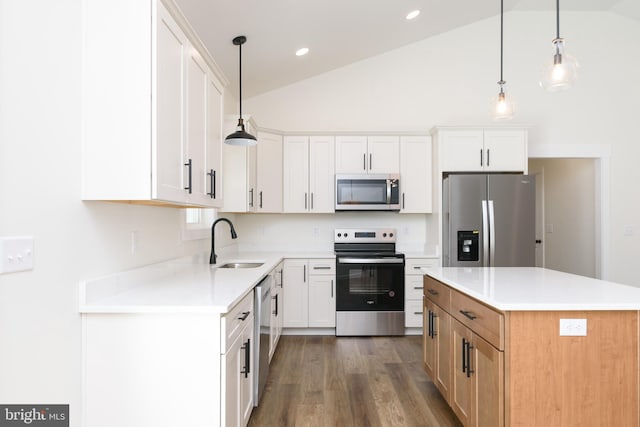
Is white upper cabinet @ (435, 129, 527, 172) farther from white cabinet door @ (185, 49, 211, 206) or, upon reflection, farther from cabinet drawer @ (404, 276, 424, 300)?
white cabinet door @ (185, 49, 211, 206)

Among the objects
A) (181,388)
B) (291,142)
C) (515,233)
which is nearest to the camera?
(181,388)

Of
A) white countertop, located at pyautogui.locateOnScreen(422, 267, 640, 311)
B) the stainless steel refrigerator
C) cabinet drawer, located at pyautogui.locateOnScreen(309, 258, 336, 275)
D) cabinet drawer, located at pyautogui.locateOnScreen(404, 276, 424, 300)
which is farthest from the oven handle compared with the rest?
white countertop, located at pyautogui.locateOnScreen(422, 267, 640, 311)

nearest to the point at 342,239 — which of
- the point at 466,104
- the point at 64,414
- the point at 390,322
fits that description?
the point at 390,322

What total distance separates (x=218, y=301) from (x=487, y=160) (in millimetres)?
3324

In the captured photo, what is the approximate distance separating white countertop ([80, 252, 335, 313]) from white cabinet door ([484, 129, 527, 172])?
276cm

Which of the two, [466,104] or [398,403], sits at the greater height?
[466,104]

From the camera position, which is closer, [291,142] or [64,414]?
[64,414]

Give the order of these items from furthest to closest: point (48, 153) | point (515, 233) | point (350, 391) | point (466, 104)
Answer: point (466, 104) → point (515, 233) → point (350, 391) → point (48, 153)

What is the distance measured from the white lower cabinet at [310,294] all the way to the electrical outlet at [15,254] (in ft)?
8.73

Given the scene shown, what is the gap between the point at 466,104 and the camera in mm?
4324

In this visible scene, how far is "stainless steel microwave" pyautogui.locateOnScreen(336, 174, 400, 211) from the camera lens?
395 cm

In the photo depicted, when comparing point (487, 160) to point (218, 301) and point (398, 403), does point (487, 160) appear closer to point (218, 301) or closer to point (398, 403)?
point (398, 403)

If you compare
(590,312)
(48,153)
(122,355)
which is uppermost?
(48,153)

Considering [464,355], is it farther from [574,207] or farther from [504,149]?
[574,207]
